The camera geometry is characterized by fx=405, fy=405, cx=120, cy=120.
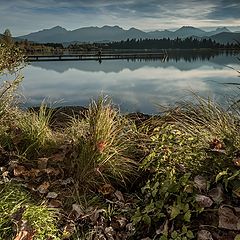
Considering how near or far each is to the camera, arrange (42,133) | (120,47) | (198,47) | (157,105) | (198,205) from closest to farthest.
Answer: (198,205), (42,133), (157,105), (198,47), (120,47)

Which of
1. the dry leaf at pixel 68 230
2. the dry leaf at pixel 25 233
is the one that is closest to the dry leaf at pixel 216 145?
the dry leaf at pixel 68 230

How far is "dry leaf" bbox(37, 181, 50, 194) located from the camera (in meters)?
3.74

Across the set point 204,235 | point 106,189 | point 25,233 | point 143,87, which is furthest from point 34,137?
point 143,87

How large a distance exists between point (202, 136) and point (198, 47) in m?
59.4

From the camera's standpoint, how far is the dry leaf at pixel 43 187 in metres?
3.74

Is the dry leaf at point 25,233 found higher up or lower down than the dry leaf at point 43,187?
higher up

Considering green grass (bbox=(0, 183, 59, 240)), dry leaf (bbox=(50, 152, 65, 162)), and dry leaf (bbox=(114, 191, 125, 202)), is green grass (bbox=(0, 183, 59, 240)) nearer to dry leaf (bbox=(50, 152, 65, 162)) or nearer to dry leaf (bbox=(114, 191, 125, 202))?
dry leaf (bbox=(114, 191, 125, 202))

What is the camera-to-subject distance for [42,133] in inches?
188

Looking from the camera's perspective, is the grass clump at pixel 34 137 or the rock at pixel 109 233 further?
the grass clump at pixel 34 137

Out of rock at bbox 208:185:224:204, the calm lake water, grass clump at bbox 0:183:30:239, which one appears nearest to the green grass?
grass clump at bbox 0:183:30:239

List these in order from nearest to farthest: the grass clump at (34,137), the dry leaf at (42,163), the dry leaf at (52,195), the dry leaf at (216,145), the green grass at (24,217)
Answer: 1. the green grass at (24,217)
2. the dry leaf at (216,145)
3. the dry leaf at (52,195)
4. the dry leaf at (42,163)
5. the grass clump at (34,137)

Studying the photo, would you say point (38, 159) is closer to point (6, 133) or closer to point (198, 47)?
point (6, 133)

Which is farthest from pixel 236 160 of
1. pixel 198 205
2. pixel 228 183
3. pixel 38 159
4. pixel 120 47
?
pixel 120 47

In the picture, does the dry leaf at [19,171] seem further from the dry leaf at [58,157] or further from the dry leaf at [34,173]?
the dry leaf at [58,157]
